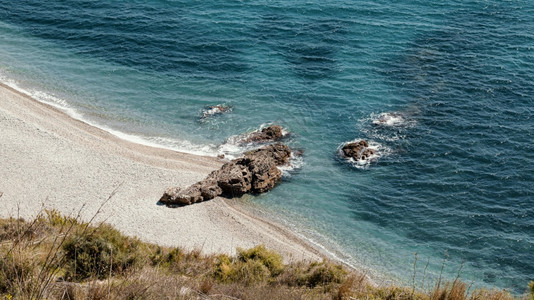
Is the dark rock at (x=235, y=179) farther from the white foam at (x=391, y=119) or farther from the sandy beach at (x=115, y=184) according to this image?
the white foam at (x=391, y=119)

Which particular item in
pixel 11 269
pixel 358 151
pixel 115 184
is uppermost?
pixel 11 269

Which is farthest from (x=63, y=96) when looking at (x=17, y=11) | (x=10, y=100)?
(x=17, y=11)

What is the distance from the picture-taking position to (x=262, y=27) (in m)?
53.5

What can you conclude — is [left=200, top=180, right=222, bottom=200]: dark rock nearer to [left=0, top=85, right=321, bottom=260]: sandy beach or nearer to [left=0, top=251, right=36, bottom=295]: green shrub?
[left=0, top=85, right=321, bottom=260]: sandy beach

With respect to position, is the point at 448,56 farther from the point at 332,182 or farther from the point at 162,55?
the point at 162,55

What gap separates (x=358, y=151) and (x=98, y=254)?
22.5 metres

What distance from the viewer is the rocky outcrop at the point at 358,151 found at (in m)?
35.1

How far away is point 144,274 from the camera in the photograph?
14.4 metres

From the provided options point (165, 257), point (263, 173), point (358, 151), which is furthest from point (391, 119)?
point (165, 257)

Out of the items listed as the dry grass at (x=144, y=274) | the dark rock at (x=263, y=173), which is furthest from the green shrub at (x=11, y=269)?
the dark rock at (x=263, y=173)

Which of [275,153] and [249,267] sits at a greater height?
[275,153]

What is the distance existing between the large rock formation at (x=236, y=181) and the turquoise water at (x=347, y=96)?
0.95 metres

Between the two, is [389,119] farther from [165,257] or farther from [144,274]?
[144,274]

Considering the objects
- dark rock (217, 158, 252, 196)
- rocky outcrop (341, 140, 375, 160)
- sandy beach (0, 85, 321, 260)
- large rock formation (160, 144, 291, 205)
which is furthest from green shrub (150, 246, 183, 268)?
rocky outcrop (341, 140, 375, 160)
